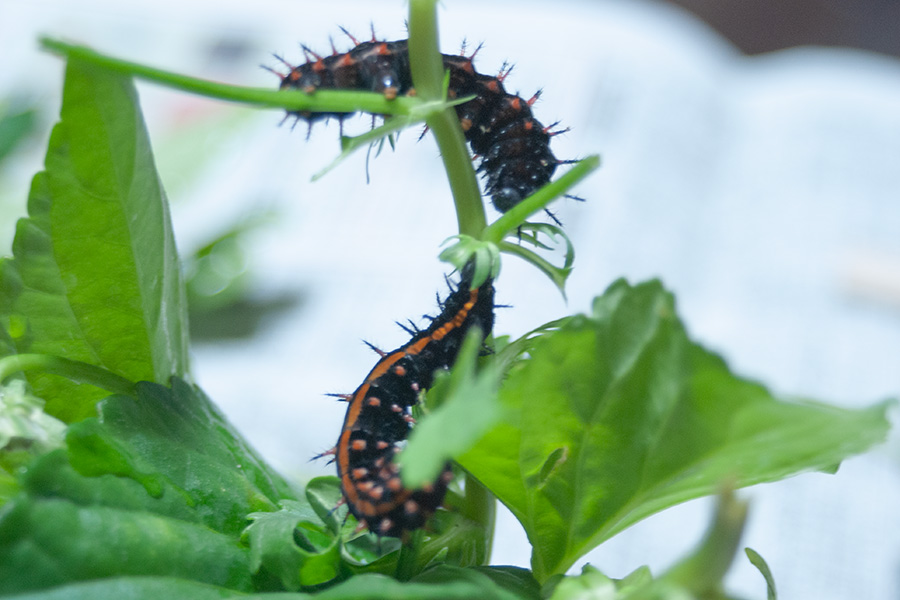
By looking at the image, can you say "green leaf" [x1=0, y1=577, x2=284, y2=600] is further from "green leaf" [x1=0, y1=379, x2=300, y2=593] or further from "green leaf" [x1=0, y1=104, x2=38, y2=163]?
"green leaf" [x1=0, y1=104, x2=38, y2=163]

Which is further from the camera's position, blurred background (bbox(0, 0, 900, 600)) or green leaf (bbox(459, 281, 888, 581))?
blurred background (bbox(0, 0, 900, 600))

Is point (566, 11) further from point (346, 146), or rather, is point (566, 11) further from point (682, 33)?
point (346, 146)

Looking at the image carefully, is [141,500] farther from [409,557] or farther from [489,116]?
[489,116]

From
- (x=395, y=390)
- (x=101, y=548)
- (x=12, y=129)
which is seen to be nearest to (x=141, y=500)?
(x=101, y=548)

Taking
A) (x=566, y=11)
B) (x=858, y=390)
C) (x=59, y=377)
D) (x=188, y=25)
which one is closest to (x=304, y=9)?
(x=188, y=25)

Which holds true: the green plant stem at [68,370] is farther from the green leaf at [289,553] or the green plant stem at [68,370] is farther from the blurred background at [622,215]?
the blurred background at [622,215]

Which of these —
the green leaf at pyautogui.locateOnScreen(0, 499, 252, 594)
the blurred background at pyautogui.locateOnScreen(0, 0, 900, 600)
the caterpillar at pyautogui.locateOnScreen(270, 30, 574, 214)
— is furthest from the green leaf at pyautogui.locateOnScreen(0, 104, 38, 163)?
the blurred background at pyautogui.locateOnScreen(0, 0, 900, 600)

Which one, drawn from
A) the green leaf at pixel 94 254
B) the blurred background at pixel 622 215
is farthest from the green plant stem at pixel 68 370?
the blurred background at pixel 622 215
